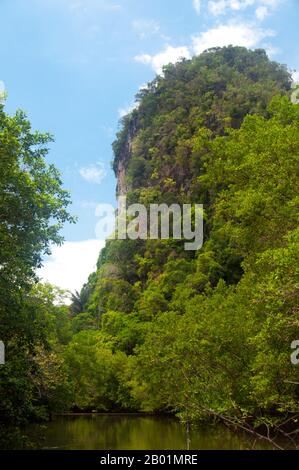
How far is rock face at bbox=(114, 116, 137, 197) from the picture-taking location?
311 ft

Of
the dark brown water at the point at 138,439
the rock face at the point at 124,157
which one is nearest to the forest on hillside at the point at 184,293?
the dark brown water at the point at 138,439

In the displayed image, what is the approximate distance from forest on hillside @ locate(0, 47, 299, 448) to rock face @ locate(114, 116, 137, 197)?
15.6 m

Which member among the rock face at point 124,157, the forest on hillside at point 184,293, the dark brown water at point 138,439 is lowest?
the dark brown water at point 138,439

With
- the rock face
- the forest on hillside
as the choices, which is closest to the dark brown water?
the forest on hillside

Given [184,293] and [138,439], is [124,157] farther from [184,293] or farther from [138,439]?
[138,439]

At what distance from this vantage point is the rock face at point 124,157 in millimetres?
94812

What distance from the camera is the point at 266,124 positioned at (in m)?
18.3

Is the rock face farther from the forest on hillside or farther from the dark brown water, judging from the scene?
the dark brown water

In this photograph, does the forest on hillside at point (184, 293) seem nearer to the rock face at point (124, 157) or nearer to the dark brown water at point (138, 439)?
the dark brown water at point (138, 439)

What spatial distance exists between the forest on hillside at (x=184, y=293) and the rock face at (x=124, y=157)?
15.6m

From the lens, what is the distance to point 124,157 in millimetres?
97750

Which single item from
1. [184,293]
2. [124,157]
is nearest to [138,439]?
[184,293]
